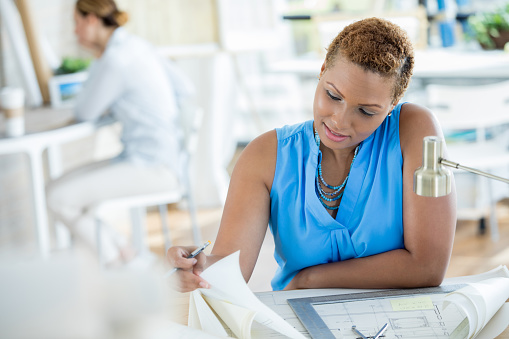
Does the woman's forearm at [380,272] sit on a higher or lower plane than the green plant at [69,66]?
lower

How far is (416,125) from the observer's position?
1307 millimetres

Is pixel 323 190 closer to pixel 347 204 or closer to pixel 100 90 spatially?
pixel 347 204

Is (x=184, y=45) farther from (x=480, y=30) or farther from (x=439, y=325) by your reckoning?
(x=439, y=325)

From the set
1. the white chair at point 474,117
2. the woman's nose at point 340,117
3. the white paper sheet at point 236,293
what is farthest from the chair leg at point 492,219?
the white paper sheet at point 236,293

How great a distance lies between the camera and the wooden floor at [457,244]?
2.79 m

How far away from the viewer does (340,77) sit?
1.19 m

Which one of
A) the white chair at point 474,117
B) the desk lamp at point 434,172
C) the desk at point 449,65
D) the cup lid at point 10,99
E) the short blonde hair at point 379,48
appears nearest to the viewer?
the desk lamp at point 434,172

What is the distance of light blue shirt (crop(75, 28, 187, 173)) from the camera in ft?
8.70

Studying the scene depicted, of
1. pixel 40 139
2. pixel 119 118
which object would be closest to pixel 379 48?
pixel 40 139

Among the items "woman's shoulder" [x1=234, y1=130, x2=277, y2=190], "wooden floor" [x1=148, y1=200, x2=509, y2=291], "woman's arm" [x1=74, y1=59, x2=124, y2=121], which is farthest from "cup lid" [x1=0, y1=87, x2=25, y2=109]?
"woman's shoulder" [x1=234, y1=130, x2=277, y2=190]

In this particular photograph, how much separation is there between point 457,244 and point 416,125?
1941mm

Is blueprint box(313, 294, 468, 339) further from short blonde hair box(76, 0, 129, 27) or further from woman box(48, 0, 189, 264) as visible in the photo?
short blonde hair box(76, 0, 129, 27)

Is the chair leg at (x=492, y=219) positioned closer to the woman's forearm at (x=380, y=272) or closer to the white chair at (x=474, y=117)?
the white chair at (x=474, y=117)

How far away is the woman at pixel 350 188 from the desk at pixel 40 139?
3.85 ft
